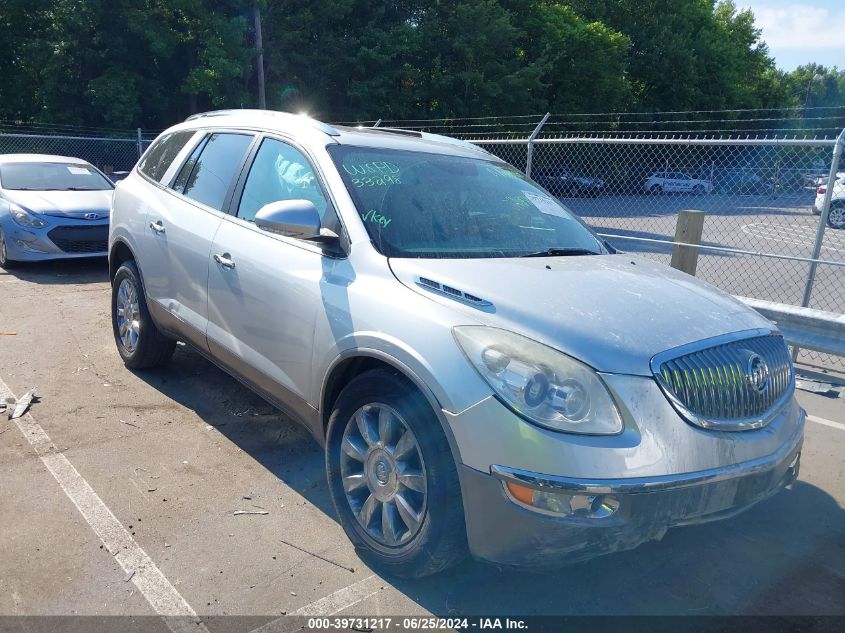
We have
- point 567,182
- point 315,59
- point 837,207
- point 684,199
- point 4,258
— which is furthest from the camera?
point 684,199

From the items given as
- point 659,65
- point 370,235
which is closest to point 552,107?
point 659,65

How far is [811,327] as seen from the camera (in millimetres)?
5301

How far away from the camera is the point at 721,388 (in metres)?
2.60

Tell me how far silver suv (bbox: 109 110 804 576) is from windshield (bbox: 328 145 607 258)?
0.01 metres

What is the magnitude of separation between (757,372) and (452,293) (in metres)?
1.25

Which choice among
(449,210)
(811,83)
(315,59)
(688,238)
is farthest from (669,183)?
(811,83)

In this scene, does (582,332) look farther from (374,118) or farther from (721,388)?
(374,118)

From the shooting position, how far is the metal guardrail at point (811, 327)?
5.15 metres

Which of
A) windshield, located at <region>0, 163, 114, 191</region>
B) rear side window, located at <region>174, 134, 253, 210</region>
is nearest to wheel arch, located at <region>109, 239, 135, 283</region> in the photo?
rear side window, located at <region>174, 134, 253, 210</region>

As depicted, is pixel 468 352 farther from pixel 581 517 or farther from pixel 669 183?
pixel 669 183

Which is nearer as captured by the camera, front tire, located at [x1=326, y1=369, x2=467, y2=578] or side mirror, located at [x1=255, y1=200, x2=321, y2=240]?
front tire, located at [x1=326, y1=369, x2=467, y2=578]

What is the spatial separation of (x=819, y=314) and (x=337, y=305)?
407 centimetres

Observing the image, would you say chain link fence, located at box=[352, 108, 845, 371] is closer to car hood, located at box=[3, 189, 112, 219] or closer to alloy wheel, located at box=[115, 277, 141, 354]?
alloy wheel, located at box=[115, 277, 141, 354]

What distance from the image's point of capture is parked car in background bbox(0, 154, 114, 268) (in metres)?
8.76
